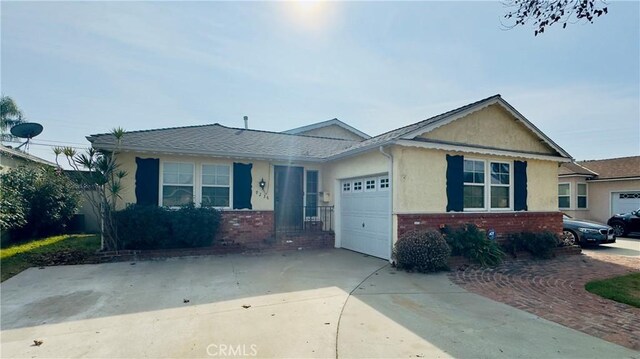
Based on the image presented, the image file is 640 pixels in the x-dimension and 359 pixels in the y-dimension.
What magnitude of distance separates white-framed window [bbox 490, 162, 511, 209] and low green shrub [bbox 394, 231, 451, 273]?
11.6ft

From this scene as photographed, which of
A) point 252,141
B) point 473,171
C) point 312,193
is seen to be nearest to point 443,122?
point 473,171

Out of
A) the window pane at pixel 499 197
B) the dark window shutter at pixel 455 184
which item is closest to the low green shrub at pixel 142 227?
the dark window shutter at pixel 455 184

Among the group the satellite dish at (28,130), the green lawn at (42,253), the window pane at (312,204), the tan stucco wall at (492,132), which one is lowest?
the green lawn at (42,253)

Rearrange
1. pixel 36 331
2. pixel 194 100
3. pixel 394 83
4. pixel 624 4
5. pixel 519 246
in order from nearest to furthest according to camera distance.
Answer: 1. pixel 36 331
2. pixel 624 4
3. pixel 519 246
4. pixel 394 83
5. pixel 194 100

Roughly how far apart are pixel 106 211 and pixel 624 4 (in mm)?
12633

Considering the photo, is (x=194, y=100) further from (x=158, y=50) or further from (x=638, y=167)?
(x=638, y=167)

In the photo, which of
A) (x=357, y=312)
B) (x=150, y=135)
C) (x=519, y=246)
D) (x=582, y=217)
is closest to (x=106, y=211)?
(x=150, y=135)

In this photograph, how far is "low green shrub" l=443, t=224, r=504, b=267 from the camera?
27.8 ft

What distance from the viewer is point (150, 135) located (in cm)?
1052

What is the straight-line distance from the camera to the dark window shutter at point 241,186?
10.5 metres

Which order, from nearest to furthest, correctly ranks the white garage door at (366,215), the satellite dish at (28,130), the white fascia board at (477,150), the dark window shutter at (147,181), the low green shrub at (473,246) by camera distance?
the low green shrub at (473,246)
the white fascia board at (477,150)
the white garage door at (366,215)
the dark window shutter at (147,181)
the satellite dish at (28,130)

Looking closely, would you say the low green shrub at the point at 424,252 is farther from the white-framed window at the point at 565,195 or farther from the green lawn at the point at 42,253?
the white-framed window at the point at 565,195

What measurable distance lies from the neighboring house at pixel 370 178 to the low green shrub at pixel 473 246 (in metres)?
0.53

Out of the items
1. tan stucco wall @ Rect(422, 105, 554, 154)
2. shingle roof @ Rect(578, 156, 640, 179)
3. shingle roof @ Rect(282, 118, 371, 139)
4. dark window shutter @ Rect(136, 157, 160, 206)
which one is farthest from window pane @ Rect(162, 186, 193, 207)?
shingle roof @ Rect(578, 156, 640, 179)
